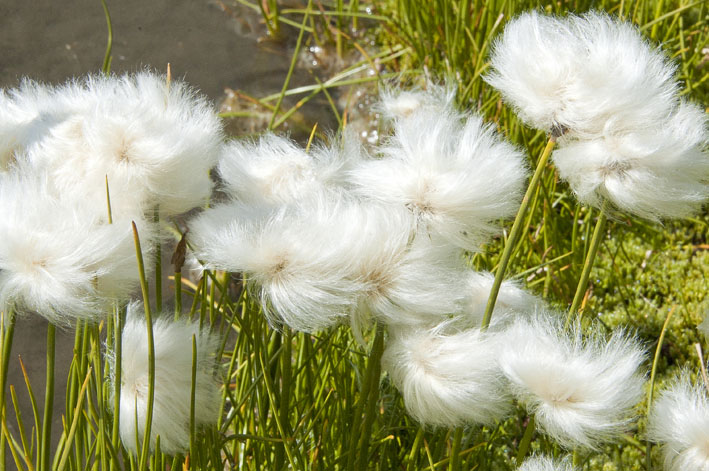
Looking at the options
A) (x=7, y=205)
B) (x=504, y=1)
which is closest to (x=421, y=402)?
(x=7, y=205)

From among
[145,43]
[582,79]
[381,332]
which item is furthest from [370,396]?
[145,43]

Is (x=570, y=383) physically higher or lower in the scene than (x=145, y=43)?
lower

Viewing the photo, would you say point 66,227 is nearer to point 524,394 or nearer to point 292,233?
point 292,233

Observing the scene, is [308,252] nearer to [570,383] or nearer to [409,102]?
[570,383]

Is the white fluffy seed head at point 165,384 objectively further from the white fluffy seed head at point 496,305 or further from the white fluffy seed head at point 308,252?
the white fluffy seed head at point 496,305

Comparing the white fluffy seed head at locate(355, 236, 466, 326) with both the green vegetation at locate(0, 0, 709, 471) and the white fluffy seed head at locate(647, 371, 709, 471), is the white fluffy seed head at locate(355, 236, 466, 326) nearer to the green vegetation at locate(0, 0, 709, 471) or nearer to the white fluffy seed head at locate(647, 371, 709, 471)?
the green vegetation at locate(0, 0, 709, 471)
